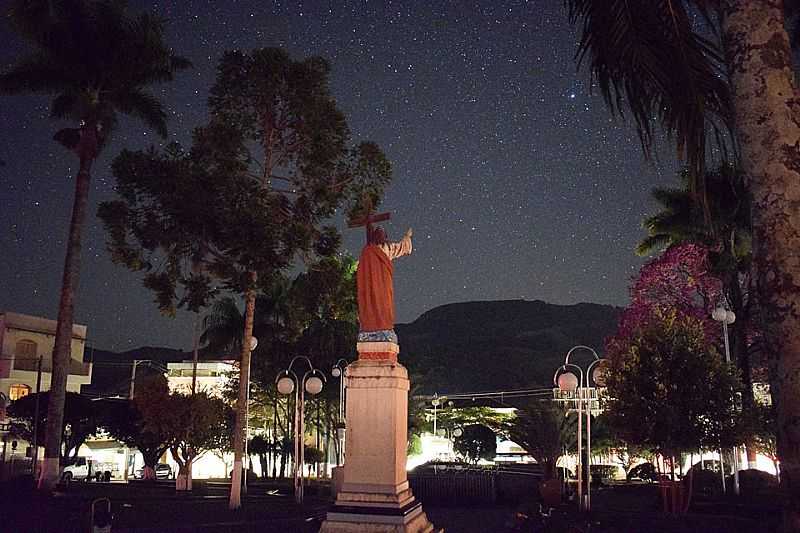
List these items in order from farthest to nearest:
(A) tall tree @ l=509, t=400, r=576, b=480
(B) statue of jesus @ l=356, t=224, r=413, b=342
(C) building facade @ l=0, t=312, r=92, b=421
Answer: (C) building facade @ l=0, t=312, r=92, b=421 < (A) tall tree @ l=509, t=400, r=576, b=480 < (B) statue of jesus @ l=356, t=224, r=413, b=342

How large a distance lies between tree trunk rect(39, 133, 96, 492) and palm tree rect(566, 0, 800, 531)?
72.8ft

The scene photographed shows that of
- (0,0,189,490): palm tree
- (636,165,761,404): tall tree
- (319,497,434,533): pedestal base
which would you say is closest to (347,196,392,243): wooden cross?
(319,497,434,533): pedestal base

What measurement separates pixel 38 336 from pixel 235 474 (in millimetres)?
38821

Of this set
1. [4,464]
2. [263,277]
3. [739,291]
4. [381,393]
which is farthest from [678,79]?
[4,464]

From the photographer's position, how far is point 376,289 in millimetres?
12070

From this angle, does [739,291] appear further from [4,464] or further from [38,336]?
[38,336]

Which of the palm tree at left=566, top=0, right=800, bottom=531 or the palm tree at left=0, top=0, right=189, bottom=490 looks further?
the palm tree at left=0, top=0, right=189, bottom=490

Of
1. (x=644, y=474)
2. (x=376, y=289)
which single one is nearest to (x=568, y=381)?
(x=376, y=289)

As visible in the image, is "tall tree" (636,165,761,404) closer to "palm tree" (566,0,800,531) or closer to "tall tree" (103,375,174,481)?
"palm tree" (566,0,800,531)

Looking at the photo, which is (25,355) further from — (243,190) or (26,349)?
(243,190)

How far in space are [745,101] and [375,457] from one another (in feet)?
27.6

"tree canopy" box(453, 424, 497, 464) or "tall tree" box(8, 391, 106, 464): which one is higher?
"tall tree" box(8, 391, 106, 464)

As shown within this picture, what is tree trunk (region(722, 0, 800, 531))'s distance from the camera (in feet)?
12.2

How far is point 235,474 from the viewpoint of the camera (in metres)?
19.6
